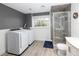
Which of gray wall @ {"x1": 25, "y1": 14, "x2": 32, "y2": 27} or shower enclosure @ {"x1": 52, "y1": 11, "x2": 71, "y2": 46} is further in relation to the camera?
gray wall @ {"x1": 25, "y1": 14, "x2": 32, "y2": 27}

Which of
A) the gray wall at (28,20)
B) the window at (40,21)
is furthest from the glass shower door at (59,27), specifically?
the gray wall at (28,20)

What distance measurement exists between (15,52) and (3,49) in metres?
0.40

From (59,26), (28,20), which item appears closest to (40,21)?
(28,20)

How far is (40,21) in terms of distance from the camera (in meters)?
3.93

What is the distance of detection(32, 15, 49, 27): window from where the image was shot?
12.1ft

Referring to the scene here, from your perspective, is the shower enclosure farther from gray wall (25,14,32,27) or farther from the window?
gray wall (25,14,32,27)

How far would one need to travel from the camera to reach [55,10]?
279cm

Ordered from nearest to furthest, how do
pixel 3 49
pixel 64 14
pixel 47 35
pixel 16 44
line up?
pixel 16 44 → pixel 3 49 → pixel 64 14 → pixel 47 35

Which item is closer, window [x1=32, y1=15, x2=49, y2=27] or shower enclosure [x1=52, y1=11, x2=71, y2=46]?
shower enclosure [x1=52, y1=11, x2=71, y2=46]

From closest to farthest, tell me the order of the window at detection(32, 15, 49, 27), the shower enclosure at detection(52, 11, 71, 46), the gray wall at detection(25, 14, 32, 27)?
the shower enclosure at detection(52, 11, 71, 46), the window at detection(32, 15, 49, 27), the gray wall at detection(25, 14, 32, 27)

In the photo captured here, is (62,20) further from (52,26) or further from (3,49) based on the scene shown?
(3,49)

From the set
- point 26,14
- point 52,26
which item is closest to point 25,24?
point 26,14

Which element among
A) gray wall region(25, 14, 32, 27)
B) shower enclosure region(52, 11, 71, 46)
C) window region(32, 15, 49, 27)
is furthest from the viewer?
gray wall region(25, 14, 32, 27)

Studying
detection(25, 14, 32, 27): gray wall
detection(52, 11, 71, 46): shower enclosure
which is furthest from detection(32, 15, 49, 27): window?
detection(52, 11, 71, 46): shower enclosure
